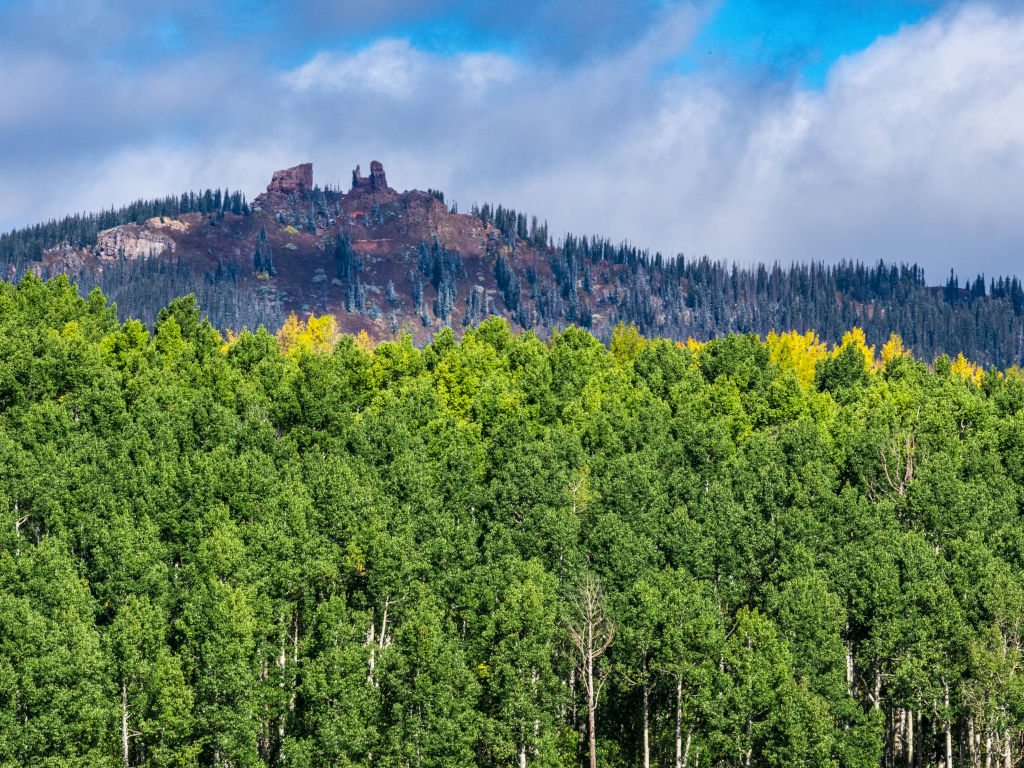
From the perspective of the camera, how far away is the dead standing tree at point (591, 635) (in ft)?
271

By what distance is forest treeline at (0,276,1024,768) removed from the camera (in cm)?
7988

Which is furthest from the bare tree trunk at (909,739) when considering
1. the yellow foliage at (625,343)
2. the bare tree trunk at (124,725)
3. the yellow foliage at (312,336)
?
the yellow foliage at (312,336)

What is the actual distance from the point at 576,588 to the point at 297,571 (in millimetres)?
21064

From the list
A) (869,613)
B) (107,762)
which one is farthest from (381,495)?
(869,613)

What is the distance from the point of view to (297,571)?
91.0 metres

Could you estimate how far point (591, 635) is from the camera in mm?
82500

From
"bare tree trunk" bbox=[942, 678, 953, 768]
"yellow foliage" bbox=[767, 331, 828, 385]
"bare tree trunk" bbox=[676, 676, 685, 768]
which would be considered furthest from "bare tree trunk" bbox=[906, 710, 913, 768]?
"yellow foliage" bbox=[767, 331, 828, 385]

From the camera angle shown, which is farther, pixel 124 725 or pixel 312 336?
pixel 312 336

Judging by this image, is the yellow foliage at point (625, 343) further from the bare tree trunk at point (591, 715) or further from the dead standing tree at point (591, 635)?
the bare tree trunk at point (591, 715)

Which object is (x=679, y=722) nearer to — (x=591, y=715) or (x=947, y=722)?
(x=591, y=715)

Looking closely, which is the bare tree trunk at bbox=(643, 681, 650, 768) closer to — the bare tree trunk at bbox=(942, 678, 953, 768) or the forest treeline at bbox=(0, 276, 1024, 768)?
the forest treeline at bbox=(0, 276, 1024, 768)

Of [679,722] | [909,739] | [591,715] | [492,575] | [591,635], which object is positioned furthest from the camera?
[492,575]

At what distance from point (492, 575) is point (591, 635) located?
34.5 ft

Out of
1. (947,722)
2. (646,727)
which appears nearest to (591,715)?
(646,727)
